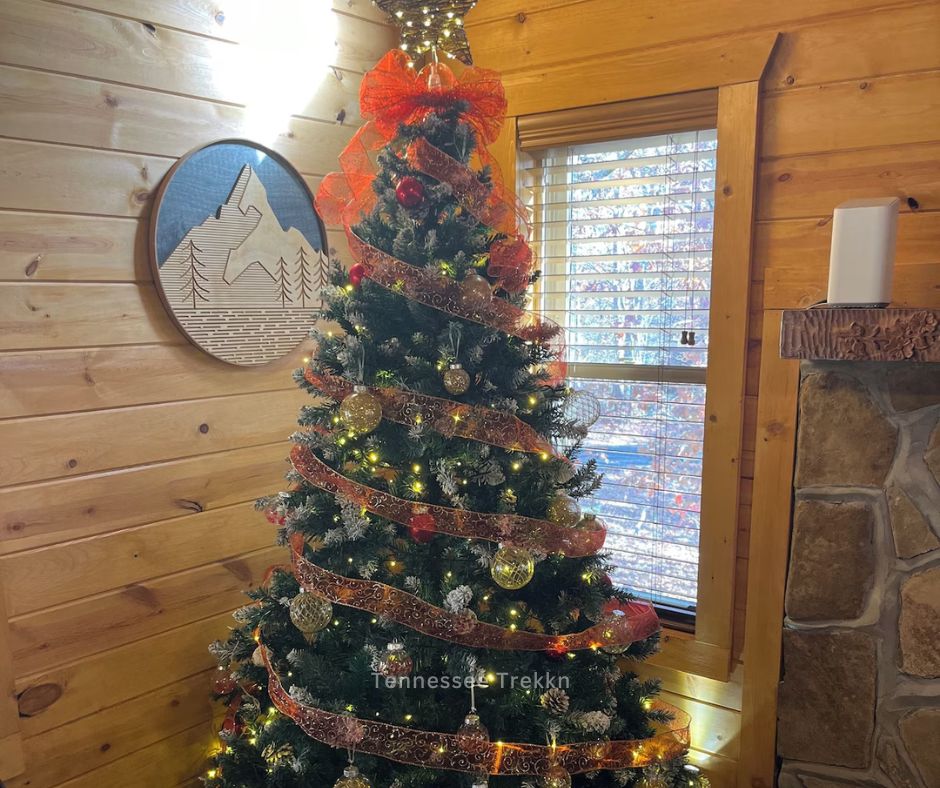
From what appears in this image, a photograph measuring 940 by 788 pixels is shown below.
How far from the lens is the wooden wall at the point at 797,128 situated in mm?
1438

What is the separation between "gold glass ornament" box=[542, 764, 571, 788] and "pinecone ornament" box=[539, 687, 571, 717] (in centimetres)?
9

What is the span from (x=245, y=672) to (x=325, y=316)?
32.1 inches

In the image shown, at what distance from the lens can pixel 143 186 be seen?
5.19 ft

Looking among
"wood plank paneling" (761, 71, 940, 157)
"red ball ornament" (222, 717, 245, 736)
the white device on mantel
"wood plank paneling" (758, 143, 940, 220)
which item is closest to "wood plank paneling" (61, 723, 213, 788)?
"red ball ornament" (222, 717, 245, 736)

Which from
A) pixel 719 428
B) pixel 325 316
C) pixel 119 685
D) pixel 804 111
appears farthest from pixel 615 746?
pixel 804 111

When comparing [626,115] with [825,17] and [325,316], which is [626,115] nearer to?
[825,17]

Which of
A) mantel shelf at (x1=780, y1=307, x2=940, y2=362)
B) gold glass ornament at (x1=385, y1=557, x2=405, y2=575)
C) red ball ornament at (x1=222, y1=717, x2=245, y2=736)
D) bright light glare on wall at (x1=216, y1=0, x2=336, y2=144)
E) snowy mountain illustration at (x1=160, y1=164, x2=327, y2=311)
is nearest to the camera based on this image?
mantel shelf at (x1=780, y1=307, x2=940, y2=362)

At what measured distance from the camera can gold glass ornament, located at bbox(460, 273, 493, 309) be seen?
131cm

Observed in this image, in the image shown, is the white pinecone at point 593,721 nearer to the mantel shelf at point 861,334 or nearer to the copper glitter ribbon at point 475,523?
the copper glitter ribbon at point 475,523

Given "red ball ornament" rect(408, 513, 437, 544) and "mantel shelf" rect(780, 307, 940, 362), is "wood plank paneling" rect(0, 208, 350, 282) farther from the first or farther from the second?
"mantel shelf" rect(780, 307, 940, 362)

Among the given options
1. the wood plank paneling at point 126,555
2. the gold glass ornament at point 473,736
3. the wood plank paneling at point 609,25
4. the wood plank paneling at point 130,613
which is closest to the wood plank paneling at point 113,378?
the wood plank paneling at point 126,555

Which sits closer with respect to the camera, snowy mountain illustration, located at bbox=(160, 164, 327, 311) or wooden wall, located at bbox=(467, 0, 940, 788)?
wooden wall, located at bbox=(467, 0, 940, 788)

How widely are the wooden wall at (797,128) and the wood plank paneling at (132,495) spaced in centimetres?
128

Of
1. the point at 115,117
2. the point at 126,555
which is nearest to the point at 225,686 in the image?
the point at 126,555
